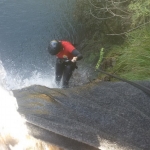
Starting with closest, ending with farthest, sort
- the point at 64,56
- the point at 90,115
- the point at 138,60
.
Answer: the point at 90,115 < the point at 138,60 < the point at 64,56

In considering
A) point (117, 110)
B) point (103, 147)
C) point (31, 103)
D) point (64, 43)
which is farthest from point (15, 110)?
point (64, 43)

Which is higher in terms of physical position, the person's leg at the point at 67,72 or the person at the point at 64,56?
the person at the point at 64,56

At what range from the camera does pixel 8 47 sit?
1164cm

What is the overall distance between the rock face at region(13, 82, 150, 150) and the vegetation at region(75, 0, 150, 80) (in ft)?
4.20

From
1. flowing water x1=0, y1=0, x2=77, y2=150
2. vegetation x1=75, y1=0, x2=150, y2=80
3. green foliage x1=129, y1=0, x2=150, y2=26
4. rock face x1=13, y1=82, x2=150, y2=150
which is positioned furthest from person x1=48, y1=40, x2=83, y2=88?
flowing water x1=0, y1=0, x2=77, y2=150

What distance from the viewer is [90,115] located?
2.17 metres

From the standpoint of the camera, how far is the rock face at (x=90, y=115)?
1.79 m

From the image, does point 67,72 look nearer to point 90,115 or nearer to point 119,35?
point 119,35

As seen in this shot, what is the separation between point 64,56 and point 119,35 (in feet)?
8.91

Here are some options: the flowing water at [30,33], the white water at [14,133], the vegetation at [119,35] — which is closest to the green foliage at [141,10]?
the vegetation at [119,35]

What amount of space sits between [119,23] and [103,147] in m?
5.49

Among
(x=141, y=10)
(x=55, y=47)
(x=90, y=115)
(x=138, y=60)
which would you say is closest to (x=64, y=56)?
(x=55, y=47)

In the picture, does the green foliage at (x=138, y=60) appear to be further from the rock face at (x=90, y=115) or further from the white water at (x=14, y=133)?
the white water at (x=14, y=133)

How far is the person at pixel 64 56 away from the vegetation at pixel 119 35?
2.40ft
